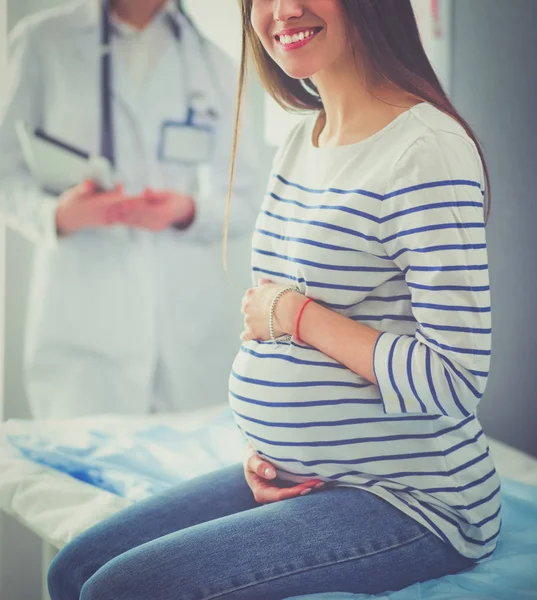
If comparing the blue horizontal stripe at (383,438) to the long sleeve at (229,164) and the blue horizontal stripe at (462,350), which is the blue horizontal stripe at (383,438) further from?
the long sleeve at (229,164)

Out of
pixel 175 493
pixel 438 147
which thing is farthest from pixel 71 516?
pixel 438 147

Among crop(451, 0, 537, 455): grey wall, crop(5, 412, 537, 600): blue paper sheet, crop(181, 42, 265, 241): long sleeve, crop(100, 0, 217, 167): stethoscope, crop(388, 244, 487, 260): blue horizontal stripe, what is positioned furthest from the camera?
crop(181, 42, 265, 241): long sleeve

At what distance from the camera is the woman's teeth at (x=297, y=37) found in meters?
0.93

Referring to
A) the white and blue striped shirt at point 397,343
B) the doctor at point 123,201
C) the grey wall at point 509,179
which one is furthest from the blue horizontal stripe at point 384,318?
the doctor at point 123,201

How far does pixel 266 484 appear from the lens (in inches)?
38.9

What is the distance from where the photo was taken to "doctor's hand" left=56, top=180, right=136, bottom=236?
5.44 feet

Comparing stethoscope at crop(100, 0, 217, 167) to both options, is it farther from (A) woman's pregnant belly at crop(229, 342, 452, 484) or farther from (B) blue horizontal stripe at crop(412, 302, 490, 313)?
(B) blue horizontal stripe at crop(412, 302, 490, 313)

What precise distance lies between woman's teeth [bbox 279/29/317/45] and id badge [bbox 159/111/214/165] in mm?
876

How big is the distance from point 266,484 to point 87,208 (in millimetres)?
910

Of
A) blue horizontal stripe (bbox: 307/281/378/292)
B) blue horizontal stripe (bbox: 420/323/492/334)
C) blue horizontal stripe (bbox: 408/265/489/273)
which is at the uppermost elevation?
blue horizontal stripe (bbox: 408/265/489/273)

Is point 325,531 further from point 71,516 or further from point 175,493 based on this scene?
point 71,516

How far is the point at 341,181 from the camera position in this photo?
907 millimetres

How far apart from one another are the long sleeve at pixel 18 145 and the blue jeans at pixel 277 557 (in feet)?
3.11

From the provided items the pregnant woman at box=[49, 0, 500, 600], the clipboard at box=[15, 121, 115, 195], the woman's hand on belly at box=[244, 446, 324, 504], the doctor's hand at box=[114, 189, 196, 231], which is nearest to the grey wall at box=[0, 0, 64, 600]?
the clipboard at box=[15, 121, 115, 195]
